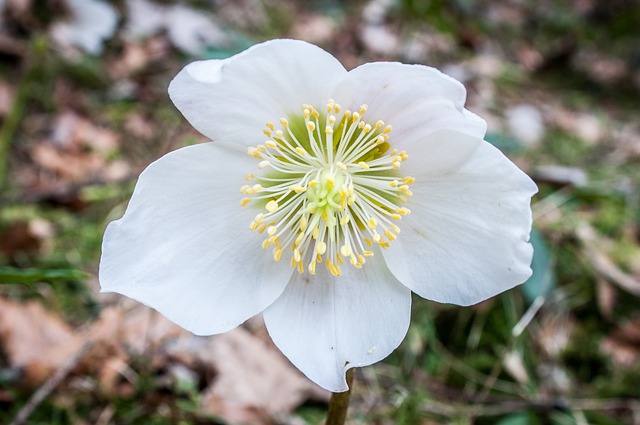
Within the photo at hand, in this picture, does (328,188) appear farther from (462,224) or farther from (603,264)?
(603,264)

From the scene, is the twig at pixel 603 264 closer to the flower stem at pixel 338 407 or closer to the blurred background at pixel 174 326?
the blurred background at pixel 174 326

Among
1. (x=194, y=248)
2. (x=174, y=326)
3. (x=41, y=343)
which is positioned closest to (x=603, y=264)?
(x=174, y=326)

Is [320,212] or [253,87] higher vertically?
[253,87]

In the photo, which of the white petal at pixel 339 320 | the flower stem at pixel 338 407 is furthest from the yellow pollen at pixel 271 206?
the flower stem at pixel 338 407

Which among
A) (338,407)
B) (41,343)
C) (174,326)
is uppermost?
(338,407)

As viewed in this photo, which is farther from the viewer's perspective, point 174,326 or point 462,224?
point 174,326

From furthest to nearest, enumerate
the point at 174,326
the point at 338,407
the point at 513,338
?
1. the point at 174,326
2. the point at 513,338
3. the point at 338,407

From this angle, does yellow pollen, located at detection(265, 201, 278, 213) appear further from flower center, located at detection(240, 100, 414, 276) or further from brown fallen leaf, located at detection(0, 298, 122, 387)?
brown fallen leaf, located at detection(0, 298, 122, 387)
